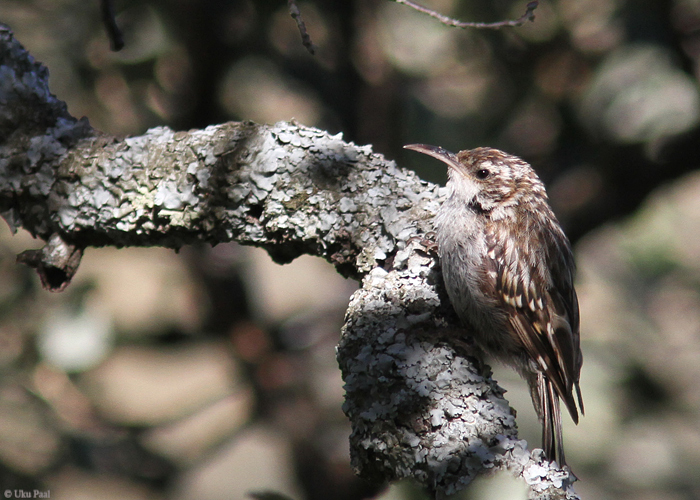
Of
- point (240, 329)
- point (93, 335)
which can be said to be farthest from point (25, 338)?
point (240, 329)

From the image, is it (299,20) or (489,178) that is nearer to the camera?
(299,20)

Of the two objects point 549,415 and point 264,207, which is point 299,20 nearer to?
point 264,207

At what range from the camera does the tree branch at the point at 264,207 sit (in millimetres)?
1810

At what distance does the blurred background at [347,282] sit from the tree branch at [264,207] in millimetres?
1157

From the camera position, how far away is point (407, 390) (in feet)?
5.55

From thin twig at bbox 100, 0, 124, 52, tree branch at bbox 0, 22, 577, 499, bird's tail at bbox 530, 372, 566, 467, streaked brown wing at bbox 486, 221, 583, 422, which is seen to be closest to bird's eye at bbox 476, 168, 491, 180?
streaked brown wing at bbox 486, 221, 583, 422

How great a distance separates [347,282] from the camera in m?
4.88

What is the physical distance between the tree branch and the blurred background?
1.16m

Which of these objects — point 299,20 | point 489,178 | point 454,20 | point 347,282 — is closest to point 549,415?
point 489,178

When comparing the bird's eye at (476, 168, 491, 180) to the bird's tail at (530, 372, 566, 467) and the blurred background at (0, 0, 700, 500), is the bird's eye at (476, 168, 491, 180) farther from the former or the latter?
the blurred background at (0, 0, 700, 500)

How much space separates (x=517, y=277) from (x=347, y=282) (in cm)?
245

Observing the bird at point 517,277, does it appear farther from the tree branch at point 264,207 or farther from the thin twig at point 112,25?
the thin twig at point 112,25

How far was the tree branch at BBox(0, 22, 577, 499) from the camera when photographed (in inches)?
71.2

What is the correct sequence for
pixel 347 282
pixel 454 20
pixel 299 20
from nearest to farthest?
A: pixel 299 20, pixel 454 20, pixel 347 282
